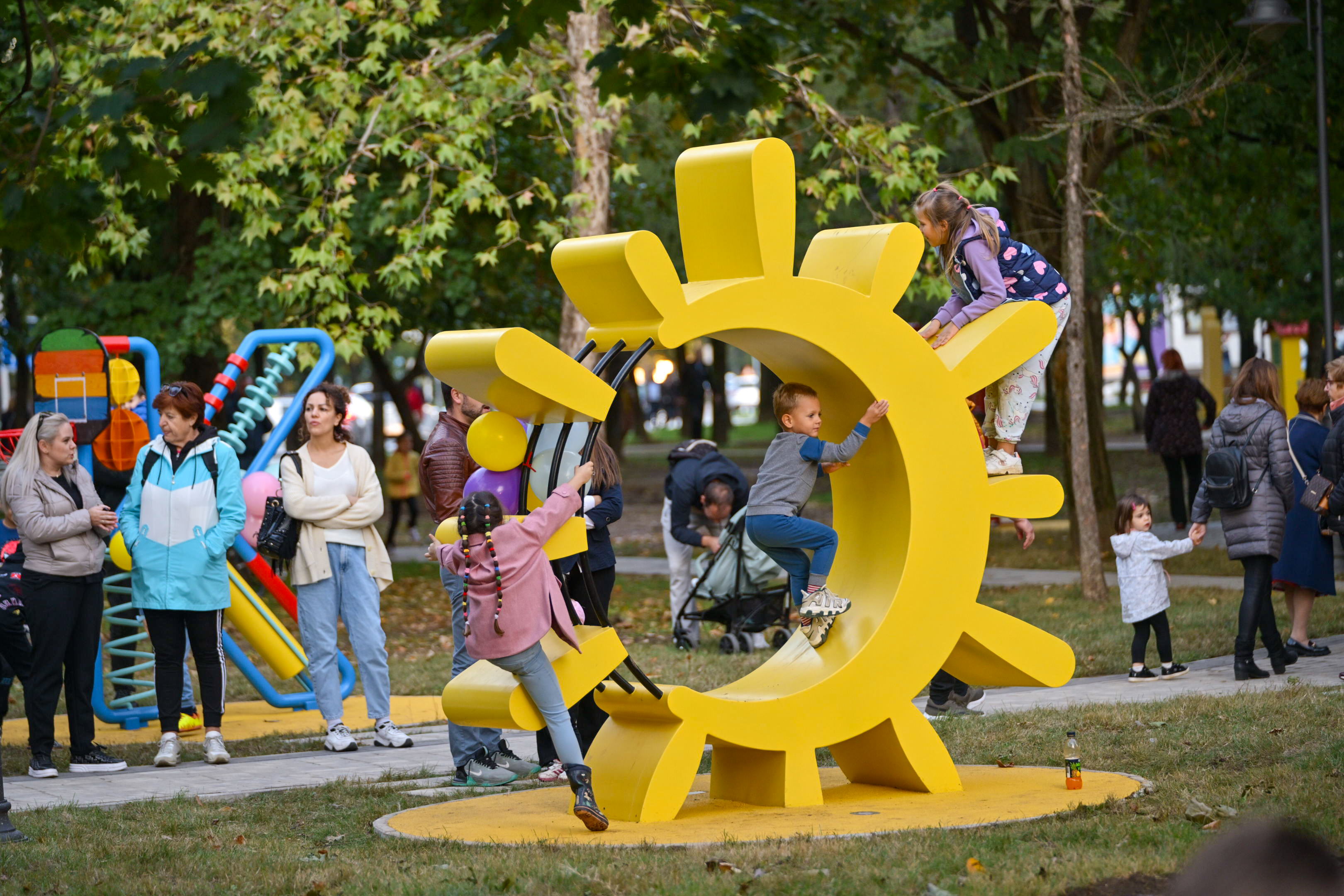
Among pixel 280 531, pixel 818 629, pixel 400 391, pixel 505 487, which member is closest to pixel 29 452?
pixel 280 531

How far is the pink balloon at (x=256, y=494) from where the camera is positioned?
1005 centimetres

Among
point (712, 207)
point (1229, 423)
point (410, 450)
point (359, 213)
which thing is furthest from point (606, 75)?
point (410, 450)

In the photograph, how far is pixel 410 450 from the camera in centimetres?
2170

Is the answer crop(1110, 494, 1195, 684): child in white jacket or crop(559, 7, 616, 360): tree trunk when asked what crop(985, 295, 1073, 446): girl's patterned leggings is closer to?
crop(1110, 494, 1195, 684): child in white jacket

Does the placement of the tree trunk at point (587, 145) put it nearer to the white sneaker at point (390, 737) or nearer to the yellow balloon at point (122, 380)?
the yellow balloon at point (122, 380)

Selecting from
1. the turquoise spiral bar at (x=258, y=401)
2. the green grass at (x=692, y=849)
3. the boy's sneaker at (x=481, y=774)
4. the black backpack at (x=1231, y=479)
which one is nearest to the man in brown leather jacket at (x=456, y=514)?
the boy's sneaker at (x=481, y=774)

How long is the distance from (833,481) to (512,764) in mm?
2158

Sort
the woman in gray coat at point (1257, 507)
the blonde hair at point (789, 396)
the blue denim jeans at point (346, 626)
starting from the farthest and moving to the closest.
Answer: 1. the woman in gray coat at point (1257, 507)
2. the blue denim jeans at point (346, 626)
3. the blonde hair at point (789, 396)

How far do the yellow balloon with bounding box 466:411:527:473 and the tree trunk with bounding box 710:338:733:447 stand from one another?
98.6 feet

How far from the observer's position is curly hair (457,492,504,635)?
6066 millimetres

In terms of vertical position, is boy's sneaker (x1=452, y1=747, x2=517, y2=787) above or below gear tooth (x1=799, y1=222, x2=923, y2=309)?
below

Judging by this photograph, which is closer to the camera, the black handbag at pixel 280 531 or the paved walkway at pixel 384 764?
the paved walkway at pixel 384 764

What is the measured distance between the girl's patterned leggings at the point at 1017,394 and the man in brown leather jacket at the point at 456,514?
2554 mm

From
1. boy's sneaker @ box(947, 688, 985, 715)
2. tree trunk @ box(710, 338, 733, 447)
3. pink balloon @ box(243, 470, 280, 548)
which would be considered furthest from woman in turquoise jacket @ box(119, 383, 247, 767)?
tree trunk @ box(710, 338, 733, 447)
